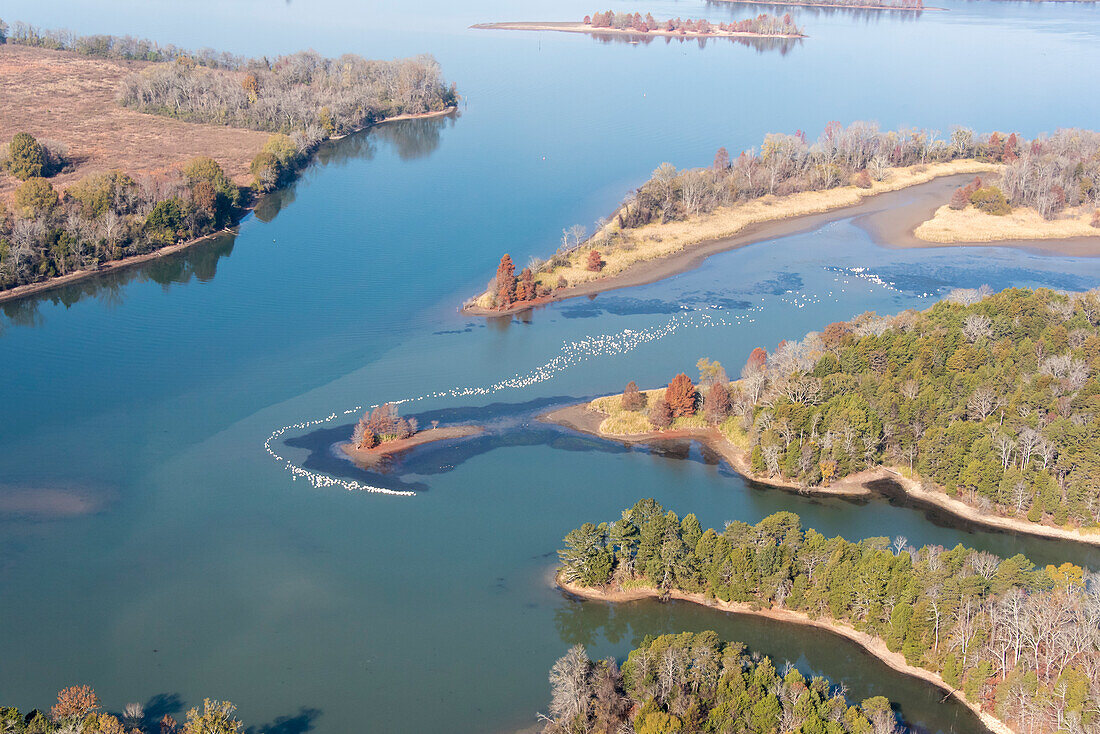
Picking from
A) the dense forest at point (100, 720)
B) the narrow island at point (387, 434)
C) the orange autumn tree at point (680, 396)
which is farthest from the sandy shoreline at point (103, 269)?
the orange autumn tree at point (680, 396)

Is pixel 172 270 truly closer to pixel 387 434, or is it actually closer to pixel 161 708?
pixel 387 434

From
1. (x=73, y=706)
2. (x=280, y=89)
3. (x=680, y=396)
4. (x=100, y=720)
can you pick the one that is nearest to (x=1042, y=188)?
(x=680, y=396)

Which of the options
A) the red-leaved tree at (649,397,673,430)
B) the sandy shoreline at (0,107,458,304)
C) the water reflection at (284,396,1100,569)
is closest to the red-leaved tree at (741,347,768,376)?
the red-leaved tree at (649,397,673,430)

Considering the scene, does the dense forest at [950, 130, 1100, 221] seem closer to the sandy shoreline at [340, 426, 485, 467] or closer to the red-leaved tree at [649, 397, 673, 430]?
→ the red-leaved tree at [649, 397, 673, 430]

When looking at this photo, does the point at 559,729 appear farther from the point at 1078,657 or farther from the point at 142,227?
the point at 142,227

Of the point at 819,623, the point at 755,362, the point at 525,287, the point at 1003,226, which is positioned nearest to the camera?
the point at 819,623

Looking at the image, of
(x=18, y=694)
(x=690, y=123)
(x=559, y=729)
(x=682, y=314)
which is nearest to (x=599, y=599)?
(x=559, y=729)
